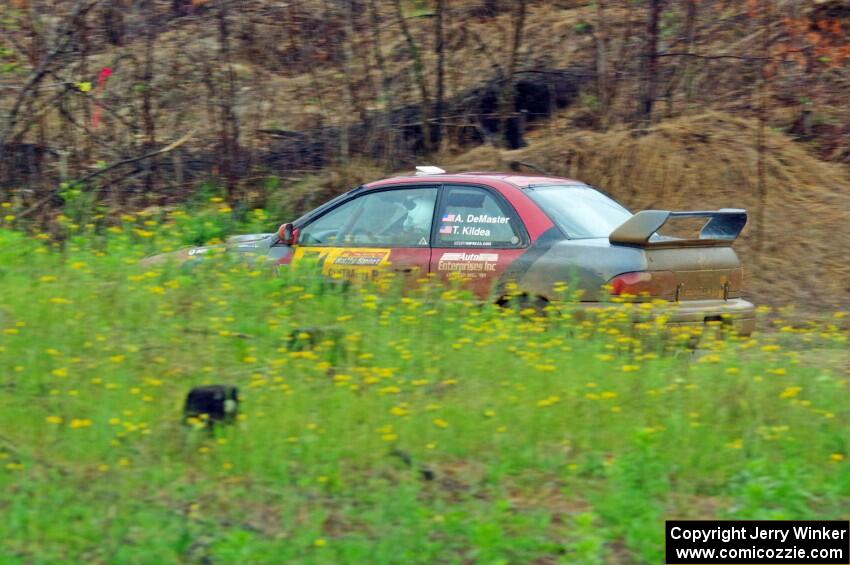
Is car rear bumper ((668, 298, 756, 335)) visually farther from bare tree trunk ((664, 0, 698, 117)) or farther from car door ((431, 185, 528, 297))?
bare tree trunk ((664, 0, 698, 117))

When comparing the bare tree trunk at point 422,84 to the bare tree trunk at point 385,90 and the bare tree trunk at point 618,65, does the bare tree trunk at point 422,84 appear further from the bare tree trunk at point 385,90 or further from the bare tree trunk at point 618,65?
the bare tree trunk at point 618,65

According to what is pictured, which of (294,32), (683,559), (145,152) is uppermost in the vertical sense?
(294,32)

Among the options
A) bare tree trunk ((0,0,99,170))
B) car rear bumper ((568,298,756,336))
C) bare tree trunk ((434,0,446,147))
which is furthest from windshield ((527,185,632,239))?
bare tree trunk ((0,0,99,170))

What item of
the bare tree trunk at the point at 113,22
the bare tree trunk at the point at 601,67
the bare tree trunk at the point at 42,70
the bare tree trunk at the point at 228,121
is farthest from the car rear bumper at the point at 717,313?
the bare tree trunk at the point at 113,22

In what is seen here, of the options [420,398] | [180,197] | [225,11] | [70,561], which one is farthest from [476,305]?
[225,11]

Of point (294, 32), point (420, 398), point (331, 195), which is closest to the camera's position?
point (420, 398)

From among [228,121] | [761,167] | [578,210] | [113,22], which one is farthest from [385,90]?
[578,210]

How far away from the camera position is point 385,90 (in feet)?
49.4

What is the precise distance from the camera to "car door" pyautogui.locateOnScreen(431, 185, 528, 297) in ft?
26.4

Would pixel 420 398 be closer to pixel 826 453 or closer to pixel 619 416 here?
pixel 619 416

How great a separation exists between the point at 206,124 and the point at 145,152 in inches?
38.5

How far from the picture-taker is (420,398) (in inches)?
231

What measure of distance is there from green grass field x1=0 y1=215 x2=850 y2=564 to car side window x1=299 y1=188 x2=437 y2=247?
1.15 meters

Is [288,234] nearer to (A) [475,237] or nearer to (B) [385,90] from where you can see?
(A) [475,237]
